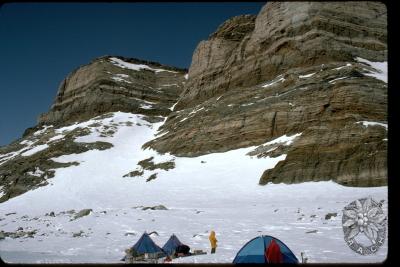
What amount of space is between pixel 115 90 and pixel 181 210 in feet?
235

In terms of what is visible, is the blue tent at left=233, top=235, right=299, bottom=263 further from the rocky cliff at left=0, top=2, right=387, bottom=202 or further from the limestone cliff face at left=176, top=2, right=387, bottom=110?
the limestone cliff face at left=176, top=2, right=387, bottom=110

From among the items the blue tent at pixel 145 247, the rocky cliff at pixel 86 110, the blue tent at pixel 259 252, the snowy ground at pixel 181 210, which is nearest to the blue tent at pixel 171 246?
the blue tent at pixel 145 247

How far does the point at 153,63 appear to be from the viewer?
123 m

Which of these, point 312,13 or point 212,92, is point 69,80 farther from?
point 312,13

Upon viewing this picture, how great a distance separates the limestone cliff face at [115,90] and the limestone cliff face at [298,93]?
50.4 feet

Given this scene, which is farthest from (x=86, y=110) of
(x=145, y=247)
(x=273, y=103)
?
(x=145, y=247)

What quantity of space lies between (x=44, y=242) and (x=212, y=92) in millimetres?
57195

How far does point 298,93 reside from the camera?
4931cm

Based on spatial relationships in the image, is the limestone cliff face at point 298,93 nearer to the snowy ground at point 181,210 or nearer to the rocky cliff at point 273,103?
the rocky cliff at point 273,103

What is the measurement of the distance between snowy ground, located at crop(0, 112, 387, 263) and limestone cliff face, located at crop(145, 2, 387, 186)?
252 centimetres

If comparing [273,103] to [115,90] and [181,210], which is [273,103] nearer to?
[181,210]

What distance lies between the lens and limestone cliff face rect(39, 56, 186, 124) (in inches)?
3730

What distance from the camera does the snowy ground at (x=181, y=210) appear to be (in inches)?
→ 692
